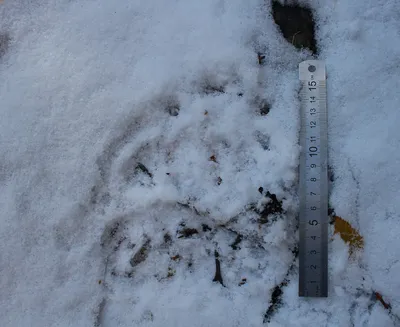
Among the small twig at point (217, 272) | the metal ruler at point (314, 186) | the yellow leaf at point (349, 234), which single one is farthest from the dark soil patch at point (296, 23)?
the small twig at point (217, 272)

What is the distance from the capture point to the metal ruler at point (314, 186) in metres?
2.29

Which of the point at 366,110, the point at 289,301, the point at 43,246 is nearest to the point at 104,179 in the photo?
the point at 43,246

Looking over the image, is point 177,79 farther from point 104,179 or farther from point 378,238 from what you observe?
point 378,238

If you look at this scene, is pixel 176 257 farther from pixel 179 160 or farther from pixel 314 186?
pixel 314 186

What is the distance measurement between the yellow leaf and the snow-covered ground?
36 mm

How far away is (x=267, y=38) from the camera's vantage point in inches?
98.3

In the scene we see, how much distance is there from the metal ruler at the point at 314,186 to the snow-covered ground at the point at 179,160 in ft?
0.19

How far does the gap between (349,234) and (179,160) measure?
42.0 inches

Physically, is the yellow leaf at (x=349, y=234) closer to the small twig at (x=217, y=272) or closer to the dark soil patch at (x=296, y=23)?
the small twig at (x=217, y=272)

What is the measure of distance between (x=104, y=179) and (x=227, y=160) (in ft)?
2.44

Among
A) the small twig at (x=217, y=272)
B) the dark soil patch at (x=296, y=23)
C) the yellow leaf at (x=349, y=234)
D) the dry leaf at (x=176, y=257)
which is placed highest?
the dark soil patch at (x=296, y=23)

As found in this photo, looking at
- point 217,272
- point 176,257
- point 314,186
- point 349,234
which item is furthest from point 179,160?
point 349,234

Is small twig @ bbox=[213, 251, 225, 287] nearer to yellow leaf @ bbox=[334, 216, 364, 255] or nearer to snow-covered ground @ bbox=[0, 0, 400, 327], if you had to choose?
snow-covered ground @ bbox=[0, 0, 400, 327]

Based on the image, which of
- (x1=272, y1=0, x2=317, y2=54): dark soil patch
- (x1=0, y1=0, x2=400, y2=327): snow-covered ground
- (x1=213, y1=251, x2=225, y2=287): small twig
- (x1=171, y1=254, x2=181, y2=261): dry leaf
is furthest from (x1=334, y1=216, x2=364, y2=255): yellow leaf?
(x1=272, y1=0, x2=317, y2=54): dark soil patch
